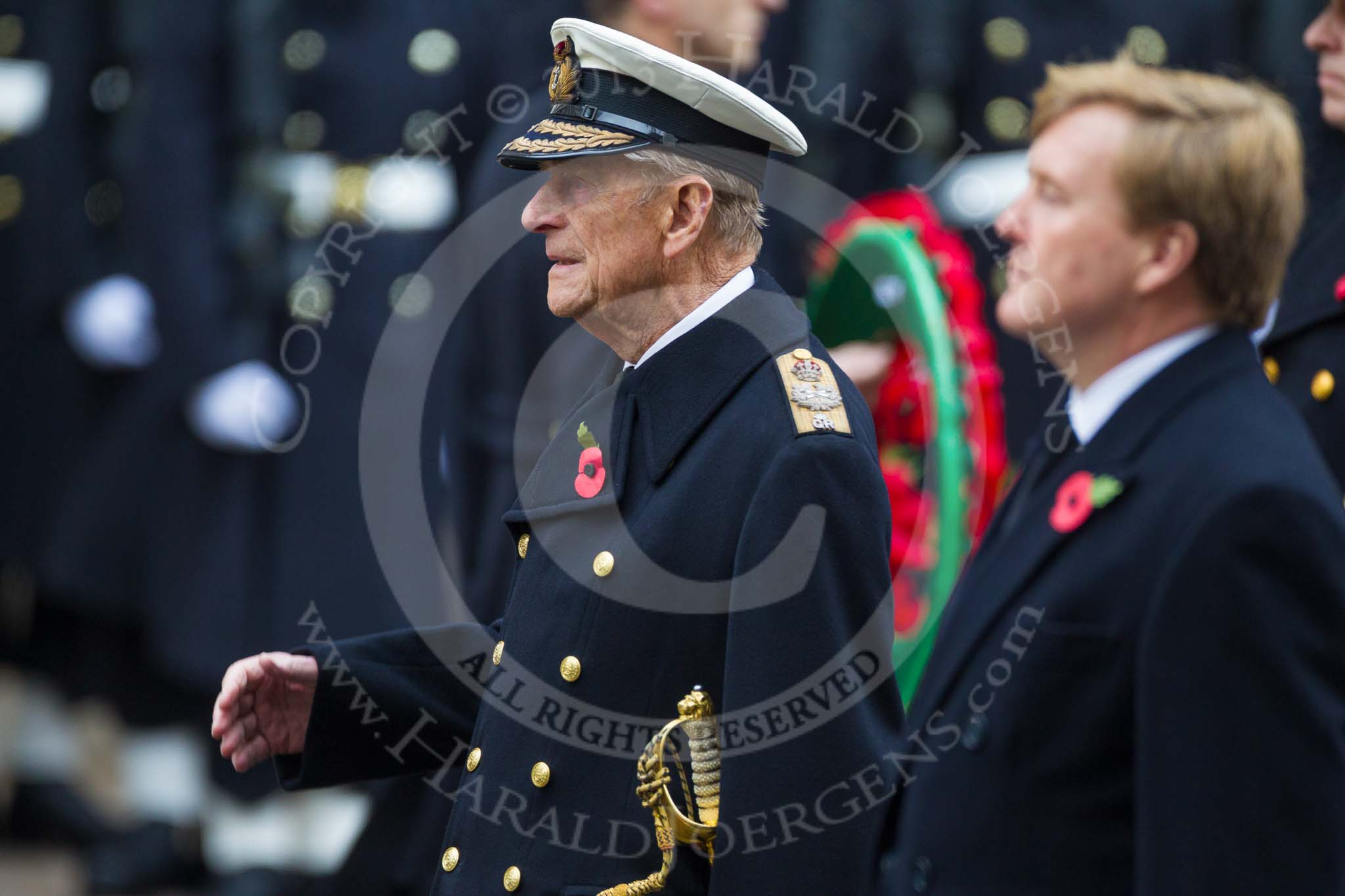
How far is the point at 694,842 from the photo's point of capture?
7.36 feet

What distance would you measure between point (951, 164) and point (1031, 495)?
3.54 meters

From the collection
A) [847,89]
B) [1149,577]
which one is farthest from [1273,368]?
[847,89]

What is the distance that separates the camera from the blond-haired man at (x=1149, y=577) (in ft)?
5.89

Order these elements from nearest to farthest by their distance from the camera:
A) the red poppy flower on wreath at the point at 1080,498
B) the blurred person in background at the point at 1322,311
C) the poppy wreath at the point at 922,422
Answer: the red poppy flower on wreath at the point at 1080,498
the blurred person in background at the point at 1322,311
the poppy wreath at the point at 922,422

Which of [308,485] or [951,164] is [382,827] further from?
[951,164]

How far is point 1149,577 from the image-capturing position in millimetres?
1885

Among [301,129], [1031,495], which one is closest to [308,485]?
[301,129]

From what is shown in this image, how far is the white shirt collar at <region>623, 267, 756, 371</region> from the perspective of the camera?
8.04 ft

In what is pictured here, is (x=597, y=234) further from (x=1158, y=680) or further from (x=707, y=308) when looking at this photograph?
(x=1158, y=680)

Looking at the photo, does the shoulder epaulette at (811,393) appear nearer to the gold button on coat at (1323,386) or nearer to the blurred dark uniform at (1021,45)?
the gold button on coat at (1323,386)

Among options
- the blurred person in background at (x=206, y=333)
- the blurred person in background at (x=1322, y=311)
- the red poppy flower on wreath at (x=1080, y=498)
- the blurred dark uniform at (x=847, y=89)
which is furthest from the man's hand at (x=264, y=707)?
the blurred dark uniform at (x=847, y=89)

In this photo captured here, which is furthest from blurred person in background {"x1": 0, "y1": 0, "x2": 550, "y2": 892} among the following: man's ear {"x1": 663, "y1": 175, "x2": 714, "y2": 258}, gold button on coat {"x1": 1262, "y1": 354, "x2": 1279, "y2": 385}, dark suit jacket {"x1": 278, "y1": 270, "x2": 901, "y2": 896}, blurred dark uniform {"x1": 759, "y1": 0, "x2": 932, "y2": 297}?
man's ear {"x1": 663, "y1": 175, "x2": 714, "y2": 258}

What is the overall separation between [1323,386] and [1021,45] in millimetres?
2609

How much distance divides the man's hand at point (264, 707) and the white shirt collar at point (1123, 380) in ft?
4.04
